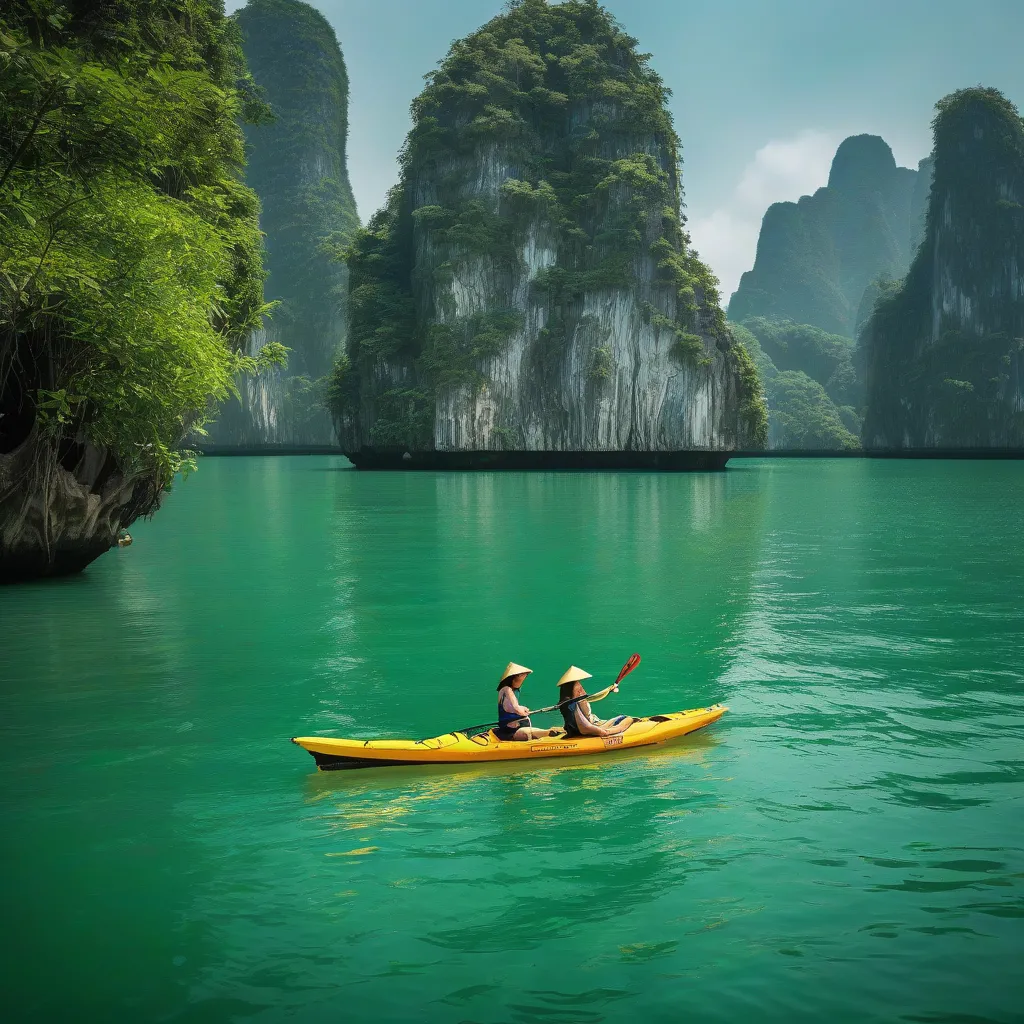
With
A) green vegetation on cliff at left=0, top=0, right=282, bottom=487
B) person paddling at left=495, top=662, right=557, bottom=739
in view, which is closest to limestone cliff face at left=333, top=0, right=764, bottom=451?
green vegetation on cliff at left=0, top=0, right=282, bottom=487

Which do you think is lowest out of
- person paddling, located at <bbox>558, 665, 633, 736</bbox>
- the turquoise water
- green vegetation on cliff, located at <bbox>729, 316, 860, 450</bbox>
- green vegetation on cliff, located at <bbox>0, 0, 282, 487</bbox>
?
the turquoise water

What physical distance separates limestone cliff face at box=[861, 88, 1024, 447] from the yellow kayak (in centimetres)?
10928

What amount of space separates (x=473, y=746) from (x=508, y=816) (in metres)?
1.10

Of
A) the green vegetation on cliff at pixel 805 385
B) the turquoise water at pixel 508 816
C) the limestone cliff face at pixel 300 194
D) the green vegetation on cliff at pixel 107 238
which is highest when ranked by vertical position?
the limestone cliff face at pixel 300 194

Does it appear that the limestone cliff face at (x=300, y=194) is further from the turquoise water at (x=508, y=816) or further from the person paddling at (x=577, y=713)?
the person paddling at (x=577, y=713)

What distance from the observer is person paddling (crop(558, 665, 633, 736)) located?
870 cm

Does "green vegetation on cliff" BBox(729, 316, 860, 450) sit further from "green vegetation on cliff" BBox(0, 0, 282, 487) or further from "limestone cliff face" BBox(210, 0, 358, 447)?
"green vegetation on cliff" BBox(0, 0, 282, 487)

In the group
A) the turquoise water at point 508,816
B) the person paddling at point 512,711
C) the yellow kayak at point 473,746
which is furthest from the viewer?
the person paddling at point 512,711

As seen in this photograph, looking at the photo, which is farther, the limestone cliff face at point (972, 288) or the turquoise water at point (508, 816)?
the limestone cliff face at point (972, 288)

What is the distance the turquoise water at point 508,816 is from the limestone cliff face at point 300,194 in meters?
128

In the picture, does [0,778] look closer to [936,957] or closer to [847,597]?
[936,957]

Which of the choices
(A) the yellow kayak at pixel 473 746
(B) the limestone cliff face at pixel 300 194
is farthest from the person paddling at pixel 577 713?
(B) the limestone cliff face at pixel 300 194

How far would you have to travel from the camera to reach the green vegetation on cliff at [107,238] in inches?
418

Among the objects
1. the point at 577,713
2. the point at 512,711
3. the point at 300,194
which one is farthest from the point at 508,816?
the point at 300,194
